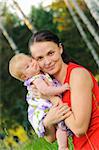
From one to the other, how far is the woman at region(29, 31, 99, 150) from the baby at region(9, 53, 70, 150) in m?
0.07

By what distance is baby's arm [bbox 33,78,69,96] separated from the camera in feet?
12.9

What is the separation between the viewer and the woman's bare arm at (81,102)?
3.81 meters

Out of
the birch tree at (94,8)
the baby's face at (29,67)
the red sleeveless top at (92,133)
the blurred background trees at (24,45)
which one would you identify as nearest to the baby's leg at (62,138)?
the red sleeveless top at (92,133)

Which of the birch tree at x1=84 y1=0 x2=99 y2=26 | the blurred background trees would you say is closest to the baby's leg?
the birch tree at x1=84 y1=0 x2=99 y2=26

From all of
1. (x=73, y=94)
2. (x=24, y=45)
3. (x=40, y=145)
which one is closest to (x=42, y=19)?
(x=24, y=45)

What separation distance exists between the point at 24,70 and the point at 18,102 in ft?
75.0

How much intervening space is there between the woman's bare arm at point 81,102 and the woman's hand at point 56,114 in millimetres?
60

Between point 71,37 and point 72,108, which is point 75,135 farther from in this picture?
point 71,37

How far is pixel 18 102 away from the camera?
2714cm

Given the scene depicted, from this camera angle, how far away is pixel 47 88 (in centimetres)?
415

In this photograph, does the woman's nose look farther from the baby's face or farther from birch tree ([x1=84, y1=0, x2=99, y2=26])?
birch tree ([x1=84, y1=0, x2=99, y2=26])

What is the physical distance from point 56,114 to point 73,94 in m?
0.21

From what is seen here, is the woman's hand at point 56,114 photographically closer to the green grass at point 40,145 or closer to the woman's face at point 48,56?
the woman's face at point 48,56

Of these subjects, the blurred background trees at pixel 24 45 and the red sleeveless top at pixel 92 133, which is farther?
the blurred background trees at pixel 24 45
